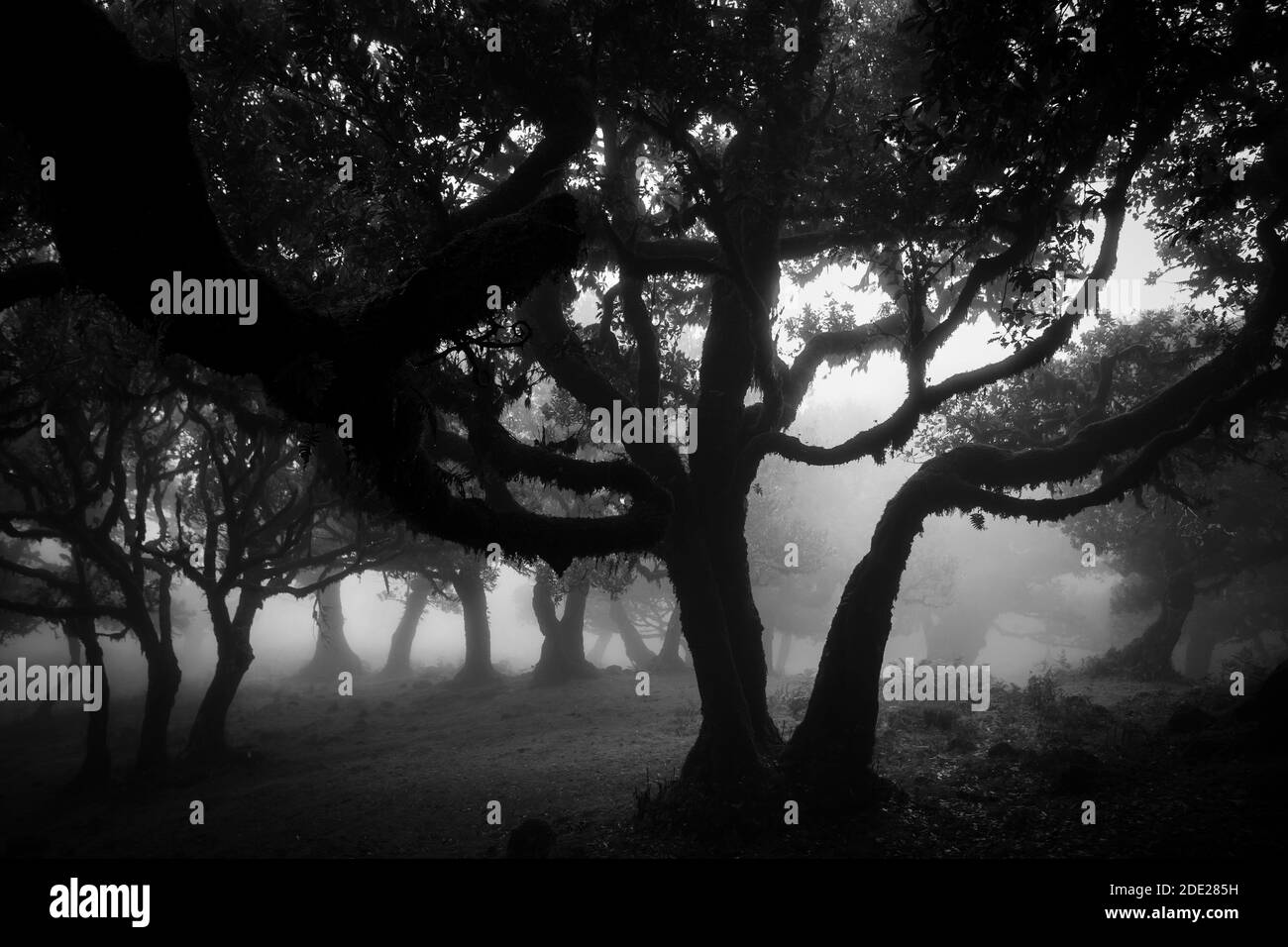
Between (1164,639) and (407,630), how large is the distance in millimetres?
40233

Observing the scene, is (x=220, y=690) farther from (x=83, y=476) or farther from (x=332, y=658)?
(x=332, y=658)

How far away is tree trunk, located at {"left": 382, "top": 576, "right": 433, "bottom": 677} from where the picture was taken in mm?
37906

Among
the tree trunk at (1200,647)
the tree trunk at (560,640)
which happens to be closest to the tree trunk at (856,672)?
the tree trunk at (560,640)

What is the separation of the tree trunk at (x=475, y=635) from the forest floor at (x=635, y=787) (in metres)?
8.16

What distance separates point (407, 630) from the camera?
39438mm

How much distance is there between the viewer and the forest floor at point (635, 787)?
8.38 m

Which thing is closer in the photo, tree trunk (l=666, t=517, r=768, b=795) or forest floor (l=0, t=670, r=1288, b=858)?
forest floor (l=0, t=670, r=1288, b=858)

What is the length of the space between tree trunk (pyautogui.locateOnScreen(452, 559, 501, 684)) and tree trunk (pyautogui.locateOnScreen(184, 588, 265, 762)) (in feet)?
38.0

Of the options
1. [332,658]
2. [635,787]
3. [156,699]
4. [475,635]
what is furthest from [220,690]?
[332,658]

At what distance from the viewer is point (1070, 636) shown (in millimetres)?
62188

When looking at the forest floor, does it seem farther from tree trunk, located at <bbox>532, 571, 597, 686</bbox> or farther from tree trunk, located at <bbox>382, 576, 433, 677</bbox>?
tree trunk, located at <bbox>382, 576, 433, 677</bbox>

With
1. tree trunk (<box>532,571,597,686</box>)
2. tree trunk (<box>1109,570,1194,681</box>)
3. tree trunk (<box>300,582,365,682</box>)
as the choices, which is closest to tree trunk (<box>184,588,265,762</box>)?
tree trunk (<box>532,571,597,686</box>)
